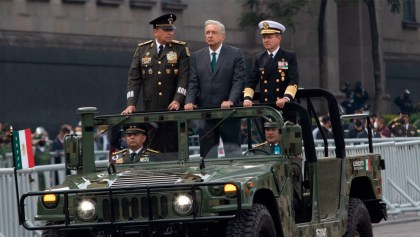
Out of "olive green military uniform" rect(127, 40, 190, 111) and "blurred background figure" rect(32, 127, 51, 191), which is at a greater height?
"olive green military uniform" rect(127, 40, 190, 111)

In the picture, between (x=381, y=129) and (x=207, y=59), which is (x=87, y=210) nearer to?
(x=207, y=59)

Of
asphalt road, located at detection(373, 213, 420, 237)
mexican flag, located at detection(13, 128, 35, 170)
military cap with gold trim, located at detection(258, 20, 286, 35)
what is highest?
military cap with gold trim, located at detection(258, 20, 286, 35)

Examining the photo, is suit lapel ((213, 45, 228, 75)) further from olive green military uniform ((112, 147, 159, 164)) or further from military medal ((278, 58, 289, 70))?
olive green military uniform ((112, 147, 159, 164))

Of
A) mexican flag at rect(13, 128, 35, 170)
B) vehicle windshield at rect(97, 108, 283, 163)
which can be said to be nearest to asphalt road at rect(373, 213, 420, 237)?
mexican flag at rect(13, 128, 35, 170)

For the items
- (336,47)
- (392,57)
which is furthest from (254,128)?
(392,57)

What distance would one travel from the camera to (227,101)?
46.7 ft

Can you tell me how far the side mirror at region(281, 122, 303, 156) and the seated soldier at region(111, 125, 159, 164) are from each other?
1201 millimetres

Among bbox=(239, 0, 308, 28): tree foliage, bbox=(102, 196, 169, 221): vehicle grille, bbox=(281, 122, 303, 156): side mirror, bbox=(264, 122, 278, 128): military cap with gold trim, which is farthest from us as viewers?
bbox=(239, 0, 308, 28): tree foliage

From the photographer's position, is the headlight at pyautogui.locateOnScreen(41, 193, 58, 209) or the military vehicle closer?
the military vehicle

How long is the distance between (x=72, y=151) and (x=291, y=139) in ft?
6.44

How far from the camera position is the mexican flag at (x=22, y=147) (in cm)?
A: 1602

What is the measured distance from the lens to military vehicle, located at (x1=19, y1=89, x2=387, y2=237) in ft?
40.7

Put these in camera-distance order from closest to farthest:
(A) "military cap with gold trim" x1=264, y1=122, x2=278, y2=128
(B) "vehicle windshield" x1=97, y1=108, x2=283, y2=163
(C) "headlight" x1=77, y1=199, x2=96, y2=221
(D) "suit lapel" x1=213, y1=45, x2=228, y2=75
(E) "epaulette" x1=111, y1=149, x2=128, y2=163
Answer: (C) "headlight" x1=77, y1=199, x2=96, y2=221 → (A) "military cap with gold trim" x1=264, y1=122, x2=278, y2=128 → (B) "vehicle windshield" x1=97, y1=108, x2=283, y2=163 → (E) "epaulette" x1=111, y1=149, x2=128, y2=163 → (D) "suit lapel" x1=213, y1=45, x2=228, y2=75

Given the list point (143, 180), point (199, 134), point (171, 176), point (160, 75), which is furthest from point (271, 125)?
point (160, 75)
